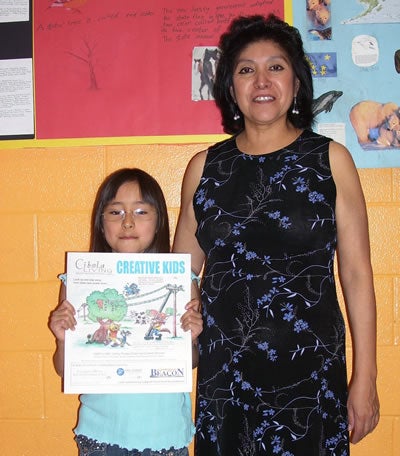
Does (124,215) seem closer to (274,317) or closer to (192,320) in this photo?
(192,320)

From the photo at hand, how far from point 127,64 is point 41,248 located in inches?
28.0

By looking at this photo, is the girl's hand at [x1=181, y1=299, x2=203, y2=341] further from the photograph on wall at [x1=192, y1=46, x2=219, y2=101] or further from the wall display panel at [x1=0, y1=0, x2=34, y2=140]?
the wall display panel at [x1=0, y1=0, x2=34, y2=140]

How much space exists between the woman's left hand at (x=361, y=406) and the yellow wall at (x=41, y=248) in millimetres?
816

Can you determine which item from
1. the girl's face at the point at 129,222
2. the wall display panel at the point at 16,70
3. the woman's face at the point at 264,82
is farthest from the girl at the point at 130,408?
the wall display panel at the point at 16,70

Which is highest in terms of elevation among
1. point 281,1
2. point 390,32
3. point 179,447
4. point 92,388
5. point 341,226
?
point 281,1

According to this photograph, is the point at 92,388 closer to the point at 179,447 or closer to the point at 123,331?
the point at 123,331

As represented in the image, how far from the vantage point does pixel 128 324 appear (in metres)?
1.37

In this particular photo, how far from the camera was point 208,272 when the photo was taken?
1.47m

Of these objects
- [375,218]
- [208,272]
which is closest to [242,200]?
[208,272]

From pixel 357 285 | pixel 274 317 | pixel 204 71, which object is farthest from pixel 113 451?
pixel 204 71

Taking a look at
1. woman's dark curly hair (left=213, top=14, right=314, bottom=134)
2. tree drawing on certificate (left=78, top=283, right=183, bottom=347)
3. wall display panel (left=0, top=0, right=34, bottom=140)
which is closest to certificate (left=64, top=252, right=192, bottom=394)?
tree drawing on certificate (left=78, top=283, right=183, bottom=347)

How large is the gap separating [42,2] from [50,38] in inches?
5.1

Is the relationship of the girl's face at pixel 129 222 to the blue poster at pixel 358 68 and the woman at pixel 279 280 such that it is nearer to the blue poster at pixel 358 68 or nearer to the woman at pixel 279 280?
the woman at pixel 279 280

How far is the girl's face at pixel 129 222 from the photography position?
149cm
